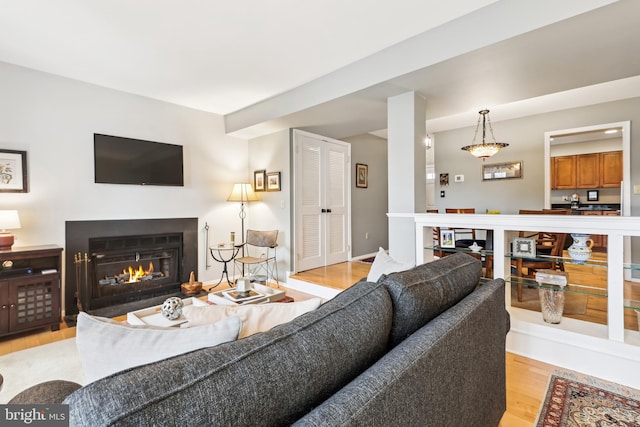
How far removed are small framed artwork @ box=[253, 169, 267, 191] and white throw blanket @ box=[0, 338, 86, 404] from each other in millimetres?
2829

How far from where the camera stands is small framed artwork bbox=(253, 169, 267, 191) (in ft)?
15.3

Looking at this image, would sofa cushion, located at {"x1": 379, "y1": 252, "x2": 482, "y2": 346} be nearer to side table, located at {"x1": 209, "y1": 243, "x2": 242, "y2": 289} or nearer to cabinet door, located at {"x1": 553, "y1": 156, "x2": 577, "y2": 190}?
side table, located at {"x1": 209, "y1": 243, "x2": 242, "y2": 289}

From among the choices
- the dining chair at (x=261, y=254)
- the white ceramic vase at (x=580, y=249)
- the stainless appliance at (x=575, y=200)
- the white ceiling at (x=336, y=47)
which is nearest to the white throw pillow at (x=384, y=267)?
the white ceramic vase at (x=580, y=249)

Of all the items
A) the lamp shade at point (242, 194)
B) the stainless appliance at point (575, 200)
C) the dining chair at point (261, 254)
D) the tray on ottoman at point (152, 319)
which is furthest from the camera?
the stainless appliance at point (575, 200)

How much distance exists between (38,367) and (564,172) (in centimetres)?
942

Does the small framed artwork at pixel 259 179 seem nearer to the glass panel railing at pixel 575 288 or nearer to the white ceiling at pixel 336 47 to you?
the white ceiling at pixel 336 47

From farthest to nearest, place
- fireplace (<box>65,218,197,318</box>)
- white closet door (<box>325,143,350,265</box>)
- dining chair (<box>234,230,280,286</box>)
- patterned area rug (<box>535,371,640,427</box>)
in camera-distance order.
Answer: white closet door (<box>325,143,350,265</box>), dining chair (<box>234,230,280,286</box>), fireplace (<box>65,218,197,318</box>), patterned area rug (<box>535,371,640,427</box>)

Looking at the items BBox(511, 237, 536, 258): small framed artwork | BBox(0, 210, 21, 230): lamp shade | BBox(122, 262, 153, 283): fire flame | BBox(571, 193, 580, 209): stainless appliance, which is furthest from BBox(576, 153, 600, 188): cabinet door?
BBox(0, 210, 21, 230): lamp shade

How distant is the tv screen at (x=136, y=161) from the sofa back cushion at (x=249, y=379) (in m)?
3.65

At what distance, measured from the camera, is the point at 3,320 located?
263 centimetres

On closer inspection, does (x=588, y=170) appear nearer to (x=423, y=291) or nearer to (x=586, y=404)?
(x=586, y=404)

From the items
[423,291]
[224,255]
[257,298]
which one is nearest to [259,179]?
[224,255]

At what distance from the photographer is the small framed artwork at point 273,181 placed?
4430mm

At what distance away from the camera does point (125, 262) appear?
149 inches
